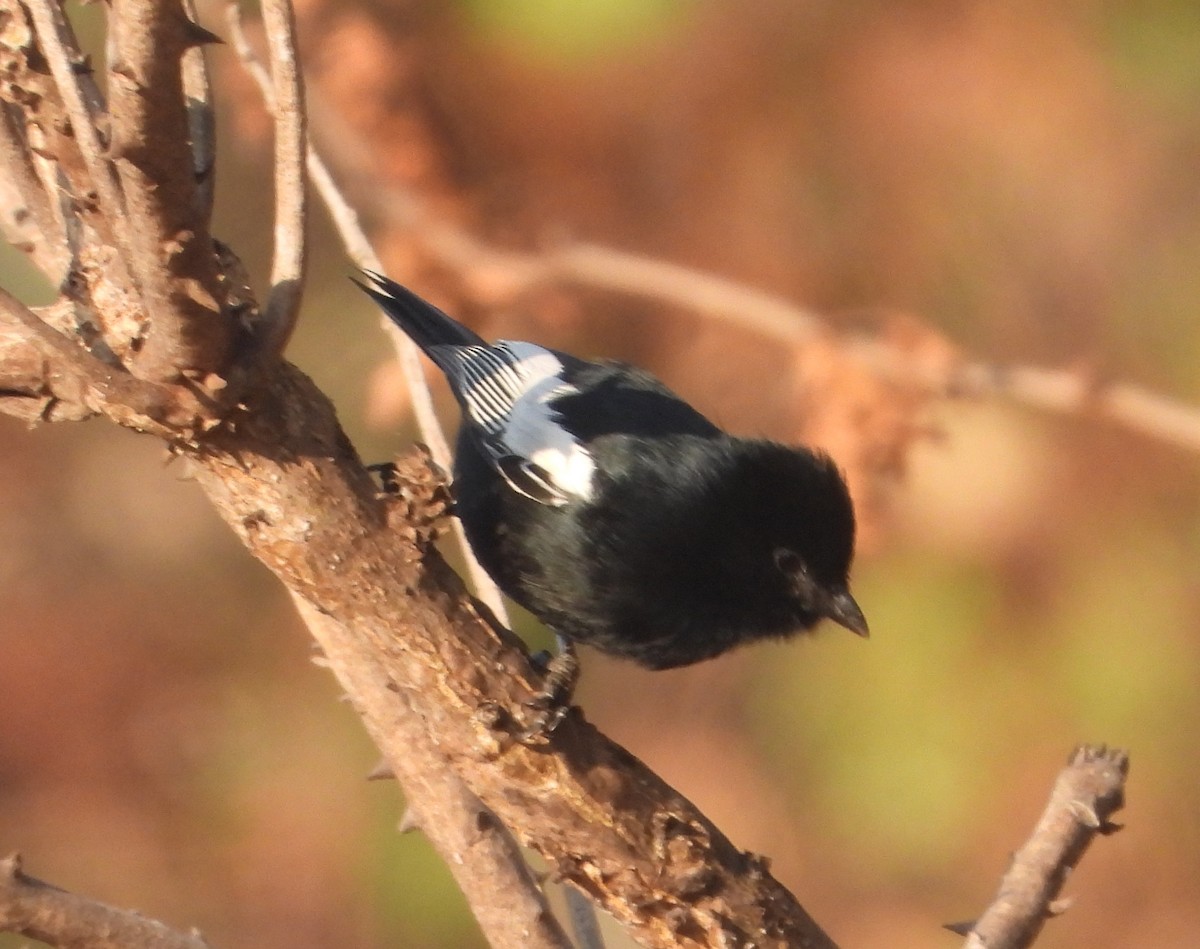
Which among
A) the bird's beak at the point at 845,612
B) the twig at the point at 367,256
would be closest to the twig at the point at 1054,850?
the bird's beak at the point at 845,612

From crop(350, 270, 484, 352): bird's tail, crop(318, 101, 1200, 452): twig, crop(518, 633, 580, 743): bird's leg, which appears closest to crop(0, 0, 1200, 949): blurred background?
crop(318, 101, 1200, 452): twig

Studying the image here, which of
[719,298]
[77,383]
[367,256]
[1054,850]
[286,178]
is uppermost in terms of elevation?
[719,298]

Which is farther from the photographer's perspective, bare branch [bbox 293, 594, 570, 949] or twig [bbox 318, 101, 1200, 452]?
twig [bbox 318, 101, 1200, 452]

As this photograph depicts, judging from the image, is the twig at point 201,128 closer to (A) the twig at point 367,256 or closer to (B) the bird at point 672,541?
(A) the twig at point 367,256

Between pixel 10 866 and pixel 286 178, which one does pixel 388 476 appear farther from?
pixel 10 866

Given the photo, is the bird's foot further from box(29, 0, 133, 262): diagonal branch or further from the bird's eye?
the bird's eye

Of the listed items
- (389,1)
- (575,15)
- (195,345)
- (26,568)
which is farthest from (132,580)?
(195,345)

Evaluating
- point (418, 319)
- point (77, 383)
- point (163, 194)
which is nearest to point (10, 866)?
point (77, 383)
